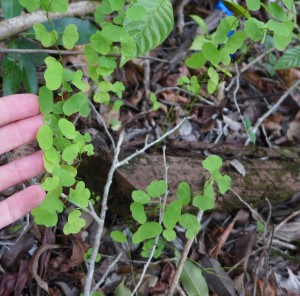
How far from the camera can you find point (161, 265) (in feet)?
5.03

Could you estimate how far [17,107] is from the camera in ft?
4.26

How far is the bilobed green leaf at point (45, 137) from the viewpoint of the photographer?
1158 mm

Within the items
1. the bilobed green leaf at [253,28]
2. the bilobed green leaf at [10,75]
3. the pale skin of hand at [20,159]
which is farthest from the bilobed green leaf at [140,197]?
the bilobed green leaf at [10,75]

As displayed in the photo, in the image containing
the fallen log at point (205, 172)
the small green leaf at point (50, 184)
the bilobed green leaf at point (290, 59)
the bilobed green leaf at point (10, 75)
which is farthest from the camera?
the bilobed green leaf at point (290, 59)

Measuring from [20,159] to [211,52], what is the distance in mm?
718

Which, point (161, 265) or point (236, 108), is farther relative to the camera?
point (236, 108)

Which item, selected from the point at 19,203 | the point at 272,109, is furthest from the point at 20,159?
the point at 272,109

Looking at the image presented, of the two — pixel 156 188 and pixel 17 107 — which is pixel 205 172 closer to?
pixel 156 188

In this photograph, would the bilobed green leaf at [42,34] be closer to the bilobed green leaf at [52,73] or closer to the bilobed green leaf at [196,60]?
the bilobed green leaf at [52,73]

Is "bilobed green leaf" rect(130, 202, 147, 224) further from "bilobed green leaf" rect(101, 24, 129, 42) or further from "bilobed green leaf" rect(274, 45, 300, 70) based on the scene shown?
"bilobed green leaf" rect(274, 45, 300, 70)

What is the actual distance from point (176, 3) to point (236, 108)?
0.62m

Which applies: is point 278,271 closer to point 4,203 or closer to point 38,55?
point 4,203

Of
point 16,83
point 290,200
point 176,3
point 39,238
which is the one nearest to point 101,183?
point 39,238

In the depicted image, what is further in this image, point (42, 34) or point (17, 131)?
point (17, 131)
